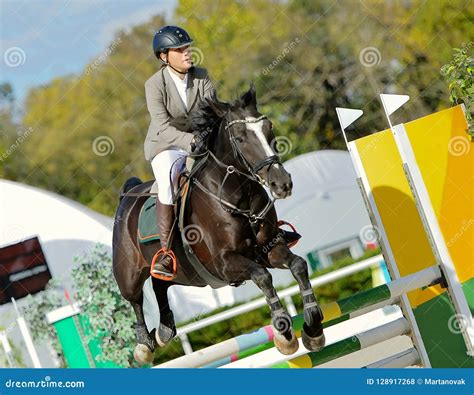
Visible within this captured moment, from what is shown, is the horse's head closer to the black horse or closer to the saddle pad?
the black horse

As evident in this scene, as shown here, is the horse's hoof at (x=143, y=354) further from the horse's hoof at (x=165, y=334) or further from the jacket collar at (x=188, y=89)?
the jacket collar at (x=188, y=89)

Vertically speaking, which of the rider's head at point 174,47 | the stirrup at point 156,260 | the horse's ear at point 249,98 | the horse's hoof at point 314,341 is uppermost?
the rider's head at point 174,47

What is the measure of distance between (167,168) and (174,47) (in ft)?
2.27

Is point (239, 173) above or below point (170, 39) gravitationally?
below

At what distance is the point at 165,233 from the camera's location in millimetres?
4621

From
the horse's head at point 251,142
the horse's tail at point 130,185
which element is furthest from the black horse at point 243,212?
the horse's tail at point 130,185

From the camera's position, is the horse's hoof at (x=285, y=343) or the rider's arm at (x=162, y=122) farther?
the rider's arm at (x=162, y=122)

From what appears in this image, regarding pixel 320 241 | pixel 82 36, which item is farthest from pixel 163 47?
pixel 82 36

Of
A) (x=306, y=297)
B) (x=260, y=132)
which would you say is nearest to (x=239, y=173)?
(x=260, y=132)

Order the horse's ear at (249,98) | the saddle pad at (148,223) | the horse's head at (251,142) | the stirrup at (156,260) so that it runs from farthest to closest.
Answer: the saddle pad at (148,223) < the stirrup at (156,260) < the horse's ear at (249,98) < the horse's head at (251,142)

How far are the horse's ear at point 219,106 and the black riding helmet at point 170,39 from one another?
Answer: 0.39 metres

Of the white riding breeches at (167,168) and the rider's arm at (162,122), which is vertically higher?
the rider's arm at (162,122)

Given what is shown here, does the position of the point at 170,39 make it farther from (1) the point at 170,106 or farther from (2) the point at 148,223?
(2) the point at 148,223

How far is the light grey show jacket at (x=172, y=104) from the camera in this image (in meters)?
4.52
